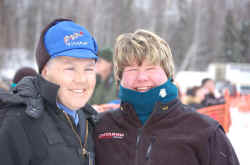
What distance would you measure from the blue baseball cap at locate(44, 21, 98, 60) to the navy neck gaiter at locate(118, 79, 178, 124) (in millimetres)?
395

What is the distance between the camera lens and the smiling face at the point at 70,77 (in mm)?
1657

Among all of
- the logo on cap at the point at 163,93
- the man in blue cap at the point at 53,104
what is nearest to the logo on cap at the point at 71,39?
the man in blue cap at the point at 53,104

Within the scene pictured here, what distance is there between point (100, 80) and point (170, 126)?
8.99 ft

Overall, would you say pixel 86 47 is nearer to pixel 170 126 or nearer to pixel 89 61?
pixel 89 61

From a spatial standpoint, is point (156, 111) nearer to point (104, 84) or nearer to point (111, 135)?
point (111, 135)

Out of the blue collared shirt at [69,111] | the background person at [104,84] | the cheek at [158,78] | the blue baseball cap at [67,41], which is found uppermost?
the blue baseball cap at [67,41]

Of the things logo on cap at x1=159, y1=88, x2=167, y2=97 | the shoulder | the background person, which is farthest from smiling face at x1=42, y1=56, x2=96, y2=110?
the background person

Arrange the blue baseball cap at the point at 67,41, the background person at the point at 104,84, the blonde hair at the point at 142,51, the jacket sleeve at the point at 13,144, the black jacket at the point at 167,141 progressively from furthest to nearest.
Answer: the background person at the point at 104,84, the blonde hair at the point at 142,51, the black jacket at the point at 167,141, the blue baseball cap at the point at 67,41, the jacket sleeve at the point at 13,144

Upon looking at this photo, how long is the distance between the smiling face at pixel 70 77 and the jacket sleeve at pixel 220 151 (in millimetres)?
872

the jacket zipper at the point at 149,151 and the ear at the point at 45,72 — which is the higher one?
the ear at the point at 45,72

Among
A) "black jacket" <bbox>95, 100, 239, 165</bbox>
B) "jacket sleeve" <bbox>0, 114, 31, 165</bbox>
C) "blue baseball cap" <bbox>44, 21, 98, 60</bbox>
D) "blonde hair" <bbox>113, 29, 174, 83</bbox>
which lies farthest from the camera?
"blonde hair" <bbox>113, 29, 174, 83</bbox>

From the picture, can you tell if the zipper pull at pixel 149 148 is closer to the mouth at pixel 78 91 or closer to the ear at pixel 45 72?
the mouth at pixel 78 91

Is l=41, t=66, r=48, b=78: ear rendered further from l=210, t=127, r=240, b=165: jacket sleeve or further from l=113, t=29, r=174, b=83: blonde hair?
l=210, t=127, r=240, b=165: jacket sleeve

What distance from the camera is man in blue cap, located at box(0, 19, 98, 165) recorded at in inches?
58.4
